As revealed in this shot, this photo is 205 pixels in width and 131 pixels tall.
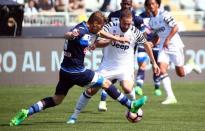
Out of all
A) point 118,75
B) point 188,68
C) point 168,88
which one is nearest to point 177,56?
point 168,88

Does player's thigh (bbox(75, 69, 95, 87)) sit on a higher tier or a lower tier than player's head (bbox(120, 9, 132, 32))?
lower

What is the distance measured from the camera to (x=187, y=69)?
21.2 meters

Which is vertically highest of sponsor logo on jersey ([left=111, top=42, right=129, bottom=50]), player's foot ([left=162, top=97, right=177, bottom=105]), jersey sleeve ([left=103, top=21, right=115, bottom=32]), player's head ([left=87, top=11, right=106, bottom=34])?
player's head ([left=87, top=11, right=106, bottom=34])

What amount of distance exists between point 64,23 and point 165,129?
14.3 m

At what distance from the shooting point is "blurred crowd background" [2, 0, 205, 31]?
2711 centimetres

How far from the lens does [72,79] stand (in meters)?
13.9

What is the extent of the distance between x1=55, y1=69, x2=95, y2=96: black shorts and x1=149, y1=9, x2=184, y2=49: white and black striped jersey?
550 centimetres

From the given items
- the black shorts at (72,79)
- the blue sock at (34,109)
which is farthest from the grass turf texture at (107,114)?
the black shorts at (72,79)

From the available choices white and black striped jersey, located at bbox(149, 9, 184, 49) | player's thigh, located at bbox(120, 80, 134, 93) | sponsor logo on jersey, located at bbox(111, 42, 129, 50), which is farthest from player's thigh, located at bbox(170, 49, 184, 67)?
player's thigh, located at bbox(120, 80, 134, 93)

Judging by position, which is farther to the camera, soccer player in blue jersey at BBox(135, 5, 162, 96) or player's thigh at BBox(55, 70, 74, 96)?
soccer player in blue jersey at BBox(135, 5, 162, 96)

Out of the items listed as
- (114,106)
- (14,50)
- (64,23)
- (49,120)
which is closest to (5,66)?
(14,50)

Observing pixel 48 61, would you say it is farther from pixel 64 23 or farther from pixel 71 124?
pixel 71 124

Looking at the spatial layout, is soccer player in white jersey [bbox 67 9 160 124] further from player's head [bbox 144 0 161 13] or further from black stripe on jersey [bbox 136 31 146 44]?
player's head [bbox 144 0 161 13]

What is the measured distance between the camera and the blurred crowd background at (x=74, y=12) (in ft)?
88.9
